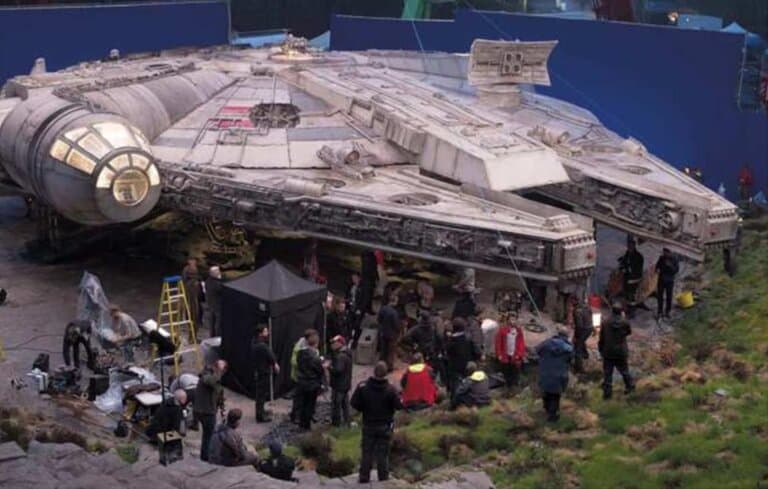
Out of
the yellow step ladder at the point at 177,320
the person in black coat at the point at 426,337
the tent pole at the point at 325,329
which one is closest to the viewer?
the person in black coat at the point at 426,337

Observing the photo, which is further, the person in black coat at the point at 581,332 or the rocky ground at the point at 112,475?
the person in black coat at the point at 581,332

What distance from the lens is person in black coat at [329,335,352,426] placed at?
1717 centimetres

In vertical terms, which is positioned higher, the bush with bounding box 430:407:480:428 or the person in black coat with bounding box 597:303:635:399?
the person in black coat with bounding box 597:303:635:399

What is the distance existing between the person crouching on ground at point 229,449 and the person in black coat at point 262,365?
3.74 metres

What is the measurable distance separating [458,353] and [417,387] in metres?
0.90

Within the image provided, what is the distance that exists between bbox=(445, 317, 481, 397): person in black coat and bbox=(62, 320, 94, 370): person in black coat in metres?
6.78

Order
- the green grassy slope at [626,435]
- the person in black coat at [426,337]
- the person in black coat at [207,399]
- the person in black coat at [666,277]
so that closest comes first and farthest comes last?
the green grassy slope at [626,435] < the person in black coat at [207,399] < the person in black coat at [426,337] < the person in black coat at [666,277]

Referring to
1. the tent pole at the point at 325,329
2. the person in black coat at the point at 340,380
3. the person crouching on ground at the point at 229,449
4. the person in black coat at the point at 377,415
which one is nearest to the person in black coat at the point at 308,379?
the person in black coat at the point at 340,380

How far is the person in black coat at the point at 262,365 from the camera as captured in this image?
58.6 ft

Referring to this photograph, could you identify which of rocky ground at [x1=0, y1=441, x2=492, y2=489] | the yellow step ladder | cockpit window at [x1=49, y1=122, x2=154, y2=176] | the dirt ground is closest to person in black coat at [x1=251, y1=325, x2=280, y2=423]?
the dirt ground

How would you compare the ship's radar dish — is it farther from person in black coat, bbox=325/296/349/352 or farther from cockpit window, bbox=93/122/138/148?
cockpit window, bbox=93/122/138/148

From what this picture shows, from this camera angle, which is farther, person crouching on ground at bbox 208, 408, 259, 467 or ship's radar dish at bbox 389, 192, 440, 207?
ship's radar dish at bbox 389, 192, 440, 207

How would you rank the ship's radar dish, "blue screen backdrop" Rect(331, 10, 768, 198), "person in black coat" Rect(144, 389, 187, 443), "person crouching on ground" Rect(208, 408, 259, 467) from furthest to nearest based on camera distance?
1. "blue screen backdrop" Rect(331, 10, 768, 198)
2. the ship's radar dish
3. "person in black coat" Rect(144, 389, 187, 443)
4. "person crouching on ground" Rect(208, 408, 259, 467)

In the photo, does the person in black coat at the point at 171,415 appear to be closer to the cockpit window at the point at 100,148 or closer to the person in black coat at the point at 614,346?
the person in black coat at the point at 614,346
